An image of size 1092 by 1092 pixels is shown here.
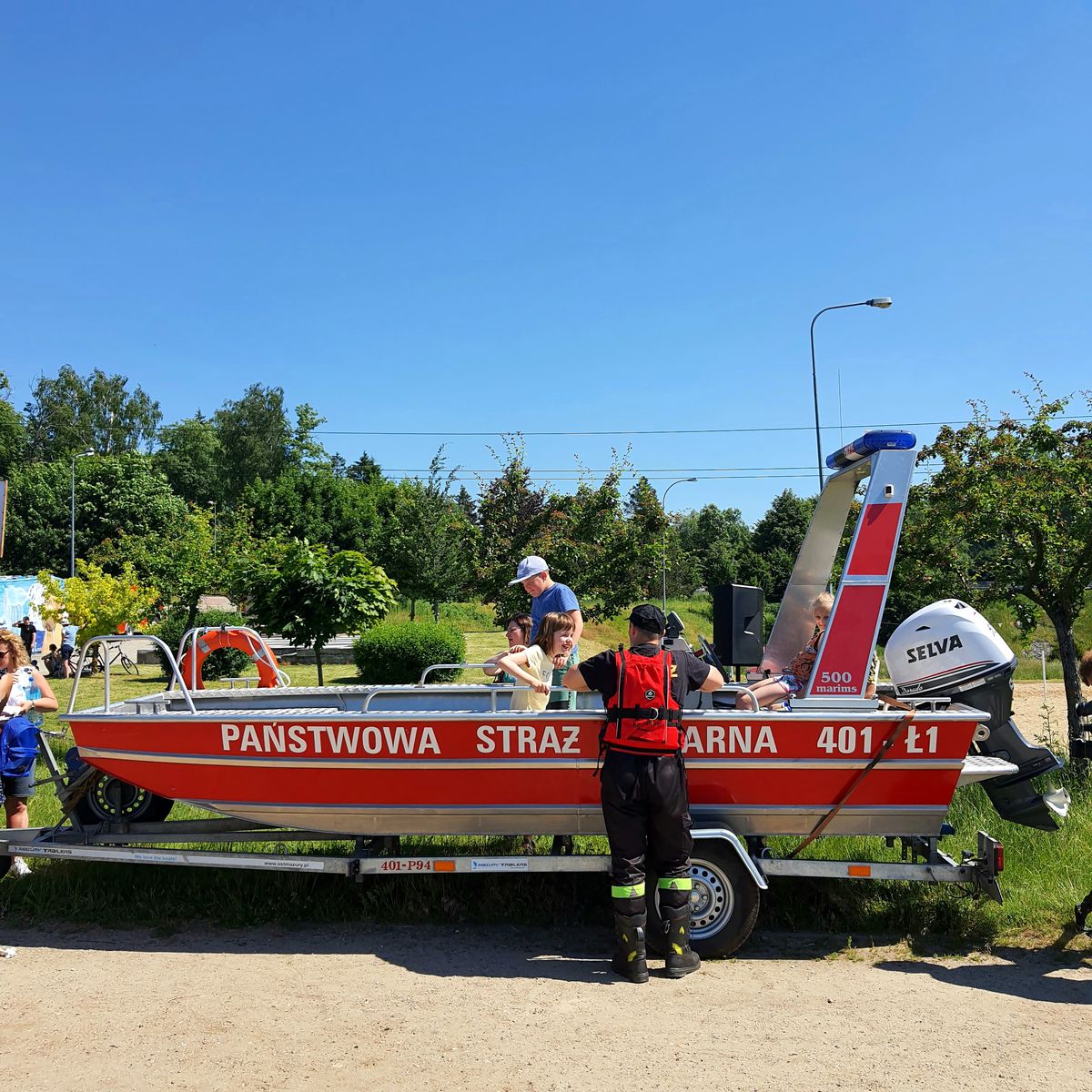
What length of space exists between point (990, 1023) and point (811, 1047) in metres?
0.90

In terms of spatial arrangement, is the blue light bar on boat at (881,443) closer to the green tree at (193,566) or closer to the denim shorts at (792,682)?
the denim shorts at (792,682)

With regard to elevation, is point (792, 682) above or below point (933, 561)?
below

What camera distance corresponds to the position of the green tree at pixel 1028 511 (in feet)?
30.5

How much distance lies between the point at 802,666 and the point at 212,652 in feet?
55.1

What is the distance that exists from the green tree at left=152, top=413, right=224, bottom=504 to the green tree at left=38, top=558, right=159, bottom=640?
142 ft

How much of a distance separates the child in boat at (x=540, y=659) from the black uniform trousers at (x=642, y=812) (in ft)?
2.34

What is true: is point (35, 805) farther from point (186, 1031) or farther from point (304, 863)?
point (186, 1031)

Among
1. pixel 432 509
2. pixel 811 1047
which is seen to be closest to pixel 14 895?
pixel 811 1047

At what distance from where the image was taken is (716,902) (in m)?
5.06

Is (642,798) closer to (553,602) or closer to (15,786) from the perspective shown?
(553,602)

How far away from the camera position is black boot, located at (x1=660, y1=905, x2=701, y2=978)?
15.6 ft

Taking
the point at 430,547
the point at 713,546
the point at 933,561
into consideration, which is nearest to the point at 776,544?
the point at 713,546

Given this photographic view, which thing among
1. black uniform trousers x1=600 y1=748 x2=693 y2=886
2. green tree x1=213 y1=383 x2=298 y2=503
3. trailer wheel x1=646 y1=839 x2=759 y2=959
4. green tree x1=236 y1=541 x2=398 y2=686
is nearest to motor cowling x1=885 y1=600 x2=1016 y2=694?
trailer wheel x1=646 y1=839 x2=759 y2=959

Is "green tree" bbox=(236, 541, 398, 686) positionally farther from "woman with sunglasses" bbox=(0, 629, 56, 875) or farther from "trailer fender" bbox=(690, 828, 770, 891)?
"trailer fender" bbox=(690, 828, 770, 891)
